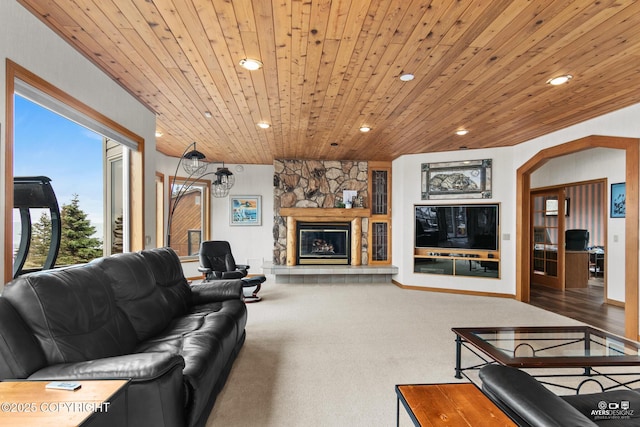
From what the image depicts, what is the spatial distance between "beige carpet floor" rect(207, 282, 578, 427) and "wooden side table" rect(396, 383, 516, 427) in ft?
2.20

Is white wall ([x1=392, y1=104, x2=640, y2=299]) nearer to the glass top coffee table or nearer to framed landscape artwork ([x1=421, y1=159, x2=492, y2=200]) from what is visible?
framed landscape artwork ([x1=421, y1=159, x2=492, y2=200])

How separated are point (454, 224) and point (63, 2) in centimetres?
596

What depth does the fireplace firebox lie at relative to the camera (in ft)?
22.8

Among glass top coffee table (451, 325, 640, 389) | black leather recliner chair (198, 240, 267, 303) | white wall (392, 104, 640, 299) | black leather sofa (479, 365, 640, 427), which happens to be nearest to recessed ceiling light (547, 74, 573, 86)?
white wall (392, 104, 640, 299)

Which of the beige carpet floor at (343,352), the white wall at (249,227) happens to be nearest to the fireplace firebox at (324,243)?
the white wall at (249,227)

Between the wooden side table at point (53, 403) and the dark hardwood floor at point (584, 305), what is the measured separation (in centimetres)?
497

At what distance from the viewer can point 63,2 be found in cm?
201

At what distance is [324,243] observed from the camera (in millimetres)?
7035

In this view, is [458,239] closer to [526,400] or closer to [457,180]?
[457,180]

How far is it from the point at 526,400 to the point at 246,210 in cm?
674

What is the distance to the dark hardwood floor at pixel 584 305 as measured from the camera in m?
4.18

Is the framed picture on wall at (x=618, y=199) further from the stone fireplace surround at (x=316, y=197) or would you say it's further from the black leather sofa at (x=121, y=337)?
the black leather sofa at (x=121, y=337)

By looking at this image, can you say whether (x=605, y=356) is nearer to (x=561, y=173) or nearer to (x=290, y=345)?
(x=290, y=345)

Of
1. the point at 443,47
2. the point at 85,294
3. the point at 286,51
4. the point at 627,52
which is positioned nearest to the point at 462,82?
the point at 443,47
